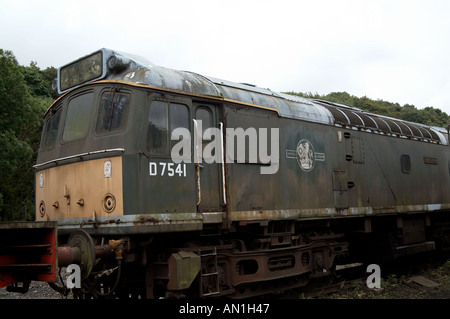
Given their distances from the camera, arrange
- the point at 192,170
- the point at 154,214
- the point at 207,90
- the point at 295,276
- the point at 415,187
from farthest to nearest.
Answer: the point at 415,187 < the point at 295,276 < the point at 207,90 < the point at 192,170 < the point at 154,214

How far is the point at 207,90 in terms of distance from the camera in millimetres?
7195

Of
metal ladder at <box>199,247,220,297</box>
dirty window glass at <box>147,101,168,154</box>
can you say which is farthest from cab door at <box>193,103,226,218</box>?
metal ladder at <box>199,247,220,297</box>

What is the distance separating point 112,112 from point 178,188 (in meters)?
1.41

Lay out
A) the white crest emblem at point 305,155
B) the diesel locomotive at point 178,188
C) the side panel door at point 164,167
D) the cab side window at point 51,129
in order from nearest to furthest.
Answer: the diesel locomotive at point 178,188
the side panel door at point 164,167
the cab side window at point 51,129
the white crest emblem at point 305,155

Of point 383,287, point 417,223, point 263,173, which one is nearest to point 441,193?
point 417,223

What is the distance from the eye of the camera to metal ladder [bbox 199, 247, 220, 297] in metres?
6.76

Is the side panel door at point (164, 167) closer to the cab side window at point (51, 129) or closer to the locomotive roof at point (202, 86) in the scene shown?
the locomotive roof at point (202, 86)

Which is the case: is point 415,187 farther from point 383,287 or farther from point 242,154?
point 242,154

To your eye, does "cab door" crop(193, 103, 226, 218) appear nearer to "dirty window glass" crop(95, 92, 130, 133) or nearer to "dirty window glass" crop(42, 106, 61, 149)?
"dirty window glass" crop(95, 92, 130, 133)

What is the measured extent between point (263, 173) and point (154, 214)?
235cm

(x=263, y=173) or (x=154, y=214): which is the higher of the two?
(x=263, y=173)

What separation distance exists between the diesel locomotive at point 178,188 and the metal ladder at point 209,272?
28 millimetres

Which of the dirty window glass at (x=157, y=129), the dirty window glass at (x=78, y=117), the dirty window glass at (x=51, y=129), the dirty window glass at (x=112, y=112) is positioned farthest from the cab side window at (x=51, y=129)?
the dirty window glass at (x=157, y=129)

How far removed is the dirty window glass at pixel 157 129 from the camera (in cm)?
637
